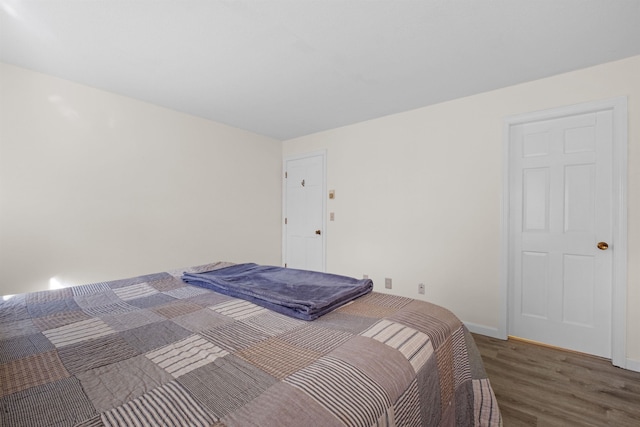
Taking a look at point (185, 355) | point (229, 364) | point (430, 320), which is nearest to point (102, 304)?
point (185, 355)

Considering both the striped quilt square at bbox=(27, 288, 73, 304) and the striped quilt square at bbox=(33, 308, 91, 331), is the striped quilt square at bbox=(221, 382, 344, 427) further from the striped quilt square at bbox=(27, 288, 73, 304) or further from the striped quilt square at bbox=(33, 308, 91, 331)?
the striped quilt square at bbox=(27, 288, 73, 304)

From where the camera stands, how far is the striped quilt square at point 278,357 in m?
0.79

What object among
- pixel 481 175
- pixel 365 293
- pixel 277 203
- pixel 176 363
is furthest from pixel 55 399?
pixel 277 203

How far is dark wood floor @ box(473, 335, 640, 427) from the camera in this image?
1629 mm

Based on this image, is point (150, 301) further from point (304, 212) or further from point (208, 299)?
point (304, 212)

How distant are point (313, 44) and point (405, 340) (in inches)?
76.8

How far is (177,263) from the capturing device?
3.28 meters

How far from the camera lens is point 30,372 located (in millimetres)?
759

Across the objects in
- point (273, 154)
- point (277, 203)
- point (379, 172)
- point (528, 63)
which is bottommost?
point (277, 203)

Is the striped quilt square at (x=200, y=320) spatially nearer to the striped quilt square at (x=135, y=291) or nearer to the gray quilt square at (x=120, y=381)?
the gray quilt square at (x=120, y=381)

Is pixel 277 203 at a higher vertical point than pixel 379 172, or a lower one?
lower

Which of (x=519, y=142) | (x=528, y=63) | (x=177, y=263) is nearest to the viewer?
(x=528, y=63)

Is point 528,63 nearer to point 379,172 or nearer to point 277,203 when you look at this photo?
point 379,172

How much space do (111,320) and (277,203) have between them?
11.1 feet
